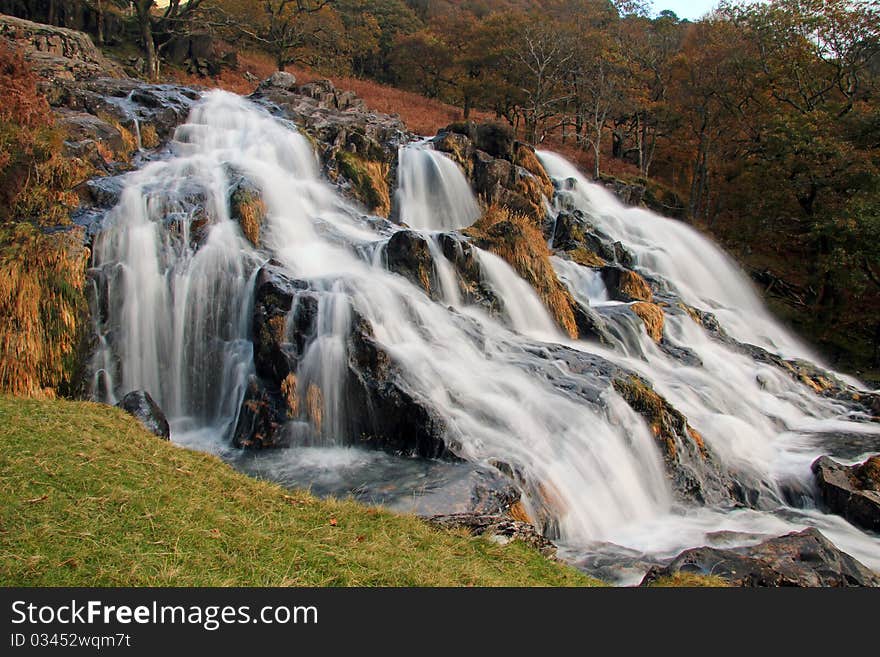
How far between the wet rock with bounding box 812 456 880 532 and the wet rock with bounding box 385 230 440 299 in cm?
911

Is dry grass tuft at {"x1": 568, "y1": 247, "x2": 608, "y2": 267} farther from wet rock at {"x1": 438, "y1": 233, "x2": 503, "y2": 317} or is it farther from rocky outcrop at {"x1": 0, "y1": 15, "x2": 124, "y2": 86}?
rocky outcrop at {"x1": 0, "y1": 15, "x2": 124, "y2": 86}

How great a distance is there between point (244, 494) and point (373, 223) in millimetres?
14427

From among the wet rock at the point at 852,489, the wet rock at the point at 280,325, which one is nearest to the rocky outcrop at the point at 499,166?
the wet rock at the point at 280,325

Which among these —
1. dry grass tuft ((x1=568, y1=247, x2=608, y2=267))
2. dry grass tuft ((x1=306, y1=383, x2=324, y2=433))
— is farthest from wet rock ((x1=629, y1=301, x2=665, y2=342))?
dry grass tuft ((x1=306, y1=383, x2=324, y2=433))

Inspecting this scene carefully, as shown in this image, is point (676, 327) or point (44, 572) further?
point (676, 327)

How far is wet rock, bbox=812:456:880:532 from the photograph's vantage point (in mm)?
10359

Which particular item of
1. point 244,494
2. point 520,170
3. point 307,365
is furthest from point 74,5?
point 244,494

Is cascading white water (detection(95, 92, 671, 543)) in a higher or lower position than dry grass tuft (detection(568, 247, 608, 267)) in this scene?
lower

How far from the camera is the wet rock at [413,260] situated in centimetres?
1534

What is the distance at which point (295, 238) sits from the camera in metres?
16.1

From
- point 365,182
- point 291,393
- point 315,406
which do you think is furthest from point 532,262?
point 291,393

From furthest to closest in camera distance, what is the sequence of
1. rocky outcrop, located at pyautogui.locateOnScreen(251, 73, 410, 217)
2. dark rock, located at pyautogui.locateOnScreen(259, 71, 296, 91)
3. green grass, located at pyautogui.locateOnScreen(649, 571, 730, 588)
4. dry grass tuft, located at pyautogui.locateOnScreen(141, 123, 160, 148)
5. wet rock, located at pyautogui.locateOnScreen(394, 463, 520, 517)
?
dark rock, located at pyautogui.locateOnScreen(259, 71, 296, 91)
rocky outcrop, located at pyautogui.locateOnScreen(251, 73, 410, 217)
dry grass tuft, located at pyautogui.locateOnScreen(141, 123, 160, 148)
wet rock, located at pyautogui.locateOnScreen(394, 463, 520, 517)
green grass, located at pyautogui.locateOnScreen(649, 571, 730, 588)

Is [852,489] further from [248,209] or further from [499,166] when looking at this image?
[499,166]

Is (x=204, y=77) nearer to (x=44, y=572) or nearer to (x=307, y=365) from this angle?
(x=307, y=365)
